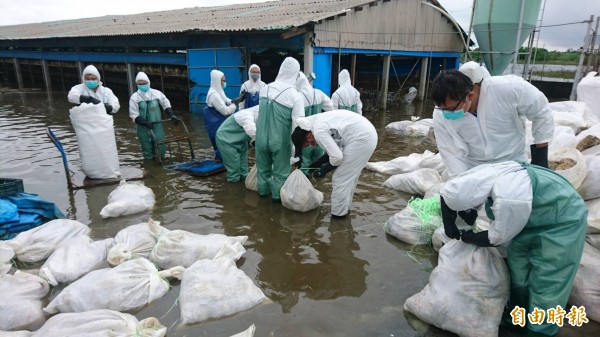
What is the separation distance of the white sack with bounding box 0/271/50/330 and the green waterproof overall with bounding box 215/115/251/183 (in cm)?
280

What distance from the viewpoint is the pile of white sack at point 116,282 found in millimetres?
2287

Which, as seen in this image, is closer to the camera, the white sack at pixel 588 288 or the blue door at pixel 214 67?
the white sack at pixel 588 288

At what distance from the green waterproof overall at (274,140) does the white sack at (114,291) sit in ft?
6.65

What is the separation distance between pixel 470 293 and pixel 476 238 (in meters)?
0.33

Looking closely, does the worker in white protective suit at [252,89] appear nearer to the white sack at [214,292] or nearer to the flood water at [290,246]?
the flood water at [290,246]

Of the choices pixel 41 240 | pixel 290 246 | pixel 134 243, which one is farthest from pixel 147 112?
pixel 290 246

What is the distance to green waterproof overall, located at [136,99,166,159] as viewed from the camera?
617 cm

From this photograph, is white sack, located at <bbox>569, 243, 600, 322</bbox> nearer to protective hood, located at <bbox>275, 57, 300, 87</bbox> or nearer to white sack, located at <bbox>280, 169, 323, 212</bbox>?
white sack, located at <bbox>280, 169, 323, 212</bbox>

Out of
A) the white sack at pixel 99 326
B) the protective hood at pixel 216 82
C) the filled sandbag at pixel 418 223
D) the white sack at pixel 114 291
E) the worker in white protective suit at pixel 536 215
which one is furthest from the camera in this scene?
the protective hood at pixel 216 82

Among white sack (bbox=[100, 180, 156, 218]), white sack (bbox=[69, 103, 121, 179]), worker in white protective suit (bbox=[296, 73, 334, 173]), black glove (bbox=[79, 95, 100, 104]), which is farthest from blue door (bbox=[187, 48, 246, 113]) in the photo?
white sack (bbox=[100, 180, 156, 218])

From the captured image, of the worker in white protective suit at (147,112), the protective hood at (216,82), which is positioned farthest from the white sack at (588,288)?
the worker in white protective suit at (147,112)

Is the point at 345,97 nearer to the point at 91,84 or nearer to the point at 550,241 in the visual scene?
the point at 91,84

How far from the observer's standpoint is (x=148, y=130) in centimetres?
630

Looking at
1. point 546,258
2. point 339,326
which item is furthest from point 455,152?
point 339,326
